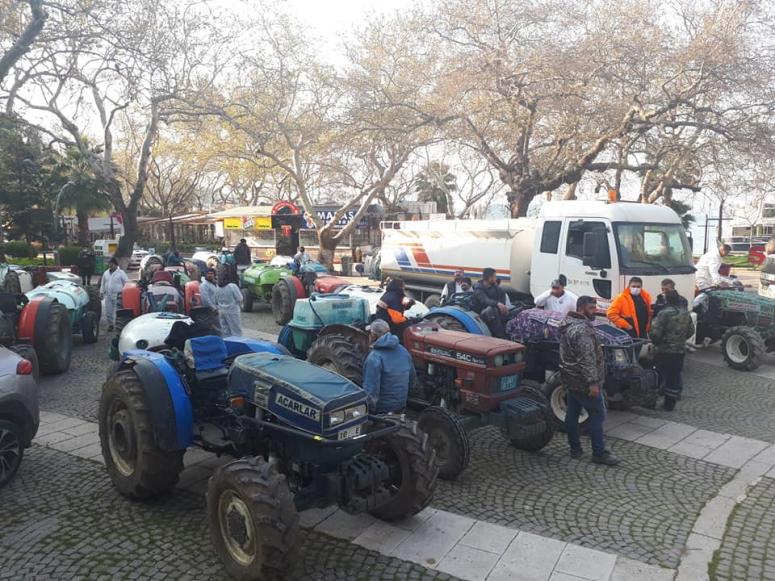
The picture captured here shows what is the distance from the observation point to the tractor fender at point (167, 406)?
4625 mm

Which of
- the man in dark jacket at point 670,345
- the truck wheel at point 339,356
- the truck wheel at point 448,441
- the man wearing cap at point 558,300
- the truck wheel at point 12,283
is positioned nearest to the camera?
the truck wheel at point 448,441

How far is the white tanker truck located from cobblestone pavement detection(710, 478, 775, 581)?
15.2 ft

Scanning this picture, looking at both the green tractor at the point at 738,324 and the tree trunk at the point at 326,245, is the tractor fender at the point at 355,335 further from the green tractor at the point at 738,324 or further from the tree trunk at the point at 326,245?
the tree trunk at the point at 326,245

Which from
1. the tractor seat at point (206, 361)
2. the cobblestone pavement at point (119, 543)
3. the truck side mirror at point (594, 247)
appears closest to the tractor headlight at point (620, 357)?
the truck side mirror at point (594, 247)

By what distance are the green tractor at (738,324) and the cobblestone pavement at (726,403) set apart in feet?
0.93

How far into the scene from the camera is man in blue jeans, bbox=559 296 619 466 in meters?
5.79

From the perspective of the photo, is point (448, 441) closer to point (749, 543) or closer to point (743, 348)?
point (749, 543)

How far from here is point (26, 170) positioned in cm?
3259

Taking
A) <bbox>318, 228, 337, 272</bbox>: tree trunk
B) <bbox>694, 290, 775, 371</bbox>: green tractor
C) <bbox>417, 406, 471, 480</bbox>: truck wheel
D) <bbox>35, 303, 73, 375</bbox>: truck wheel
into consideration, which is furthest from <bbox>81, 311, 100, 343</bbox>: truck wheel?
<bbox>318, 228, 337, 272</bbox>: tree trunk

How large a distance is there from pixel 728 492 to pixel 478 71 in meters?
13.8

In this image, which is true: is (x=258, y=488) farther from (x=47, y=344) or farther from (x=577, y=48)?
(x=577, y=48)

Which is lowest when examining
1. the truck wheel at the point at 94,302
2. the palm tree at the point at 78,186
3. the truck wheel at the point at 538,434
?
the truck wheel at the point at 538,434

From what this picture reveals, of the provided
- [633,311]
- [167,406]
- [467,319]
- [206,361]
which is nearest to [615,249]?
[633,311]

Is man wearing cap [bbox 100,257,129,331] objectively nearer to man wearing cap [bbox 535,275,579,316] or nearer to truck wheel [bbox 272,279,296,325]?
truck wheel [bbox 272,279,296,325]
